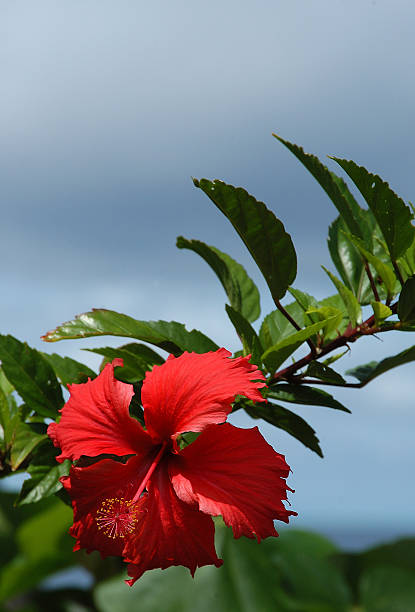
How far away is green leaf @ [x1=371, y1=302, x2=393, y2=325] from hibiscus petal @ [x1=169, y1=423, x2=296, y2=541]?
0.22 meters

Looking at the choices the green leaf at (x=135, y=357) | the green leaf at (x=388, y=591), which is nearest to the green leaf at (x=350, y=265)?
the green leaf at (x=135, y=357)

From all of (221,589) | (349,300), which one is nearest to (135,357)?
(349,300)

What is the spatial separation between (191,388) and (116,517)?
0.12 metres

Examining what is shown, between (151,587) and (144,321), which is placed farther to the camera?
(151,587)

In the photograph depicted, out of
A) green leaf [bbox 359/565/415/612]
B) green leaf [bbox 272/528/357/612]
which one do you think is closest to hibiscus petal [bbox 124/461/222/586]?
green leaf [bbox 272/528/357/612]

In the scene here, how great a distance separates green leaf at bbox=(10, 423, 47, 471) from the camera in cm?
66

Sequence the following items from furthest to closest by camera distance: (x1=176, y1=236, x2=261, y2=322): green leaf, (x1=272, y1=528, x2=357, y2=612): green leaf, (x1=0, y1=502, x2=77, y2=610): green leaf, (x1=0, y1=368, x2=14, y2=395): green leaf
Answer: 1. (x1=272, y1=528, x2=357, y2=612): green leaf
2. (x1=0, y1=502, x2=77, y2=610): green leaf
3. (x1=0, y1=368, x2=14, y2=395): green leaf
4. (x1=176, y1=236, x2=261, y2=322): green leaf

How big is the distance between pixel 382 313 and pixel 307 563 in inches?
88.7

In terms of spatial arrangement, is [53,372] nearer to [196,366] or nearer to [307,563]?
[196,366]

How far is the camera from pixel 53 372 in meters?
0.67

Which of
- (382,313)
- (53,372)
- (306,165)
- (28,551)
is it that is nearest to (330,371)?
(382,313)

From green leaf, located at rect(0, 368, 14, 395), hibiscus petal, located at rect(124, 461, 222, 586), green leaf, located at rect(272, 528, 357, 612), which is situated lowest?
green leaf, located at rect(272, 528, 357, 612)

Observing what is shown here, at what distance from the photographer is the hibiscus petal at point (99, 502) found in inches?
18.9

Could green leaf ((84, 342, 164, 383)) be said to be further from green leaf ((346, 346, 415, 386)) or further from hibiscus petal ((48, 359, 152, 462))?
green leaf ((346, 346, 415, 386))
